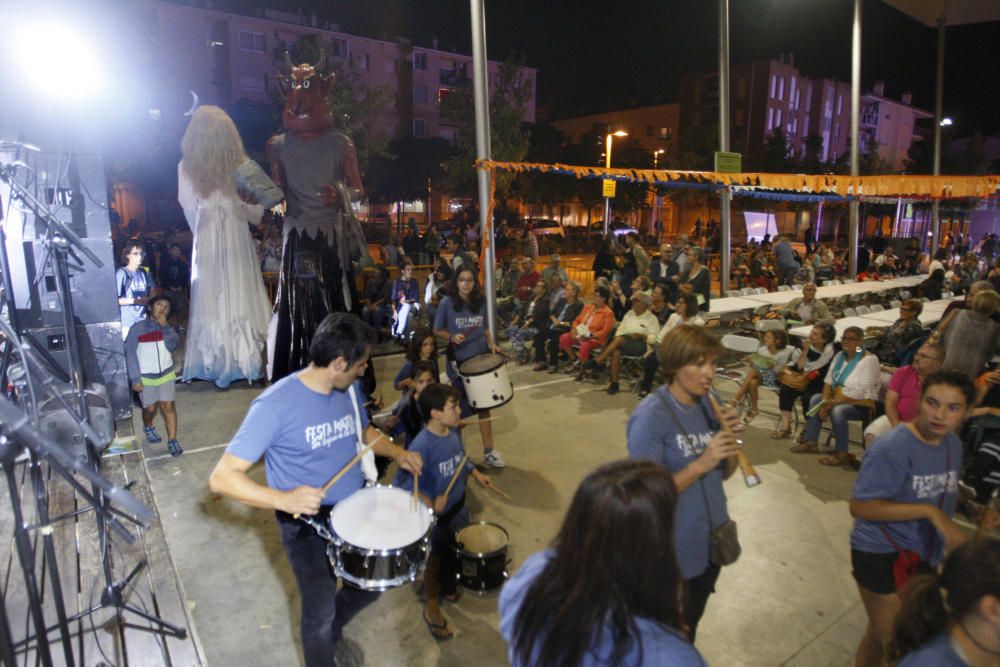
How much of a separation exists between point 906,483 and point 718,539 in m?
0.88

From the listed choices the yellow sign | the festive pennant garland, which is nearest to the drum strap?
the festive pennant garland

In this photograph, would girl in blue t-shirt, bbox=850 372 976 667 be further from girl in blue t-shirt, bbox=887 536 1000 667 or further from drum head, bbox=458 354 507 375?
drum head, bbox=458 354 507 375

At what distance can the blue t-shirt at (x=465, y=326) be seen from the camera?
5.80 m

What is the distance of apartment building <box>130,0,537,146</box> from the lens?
3912 cm

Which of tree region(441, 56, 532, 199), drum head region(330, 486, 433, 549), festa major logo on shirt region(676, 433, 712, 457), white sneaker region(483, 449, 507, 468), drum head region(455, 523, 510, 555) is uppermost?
tree region(441, 56, 532, 199)

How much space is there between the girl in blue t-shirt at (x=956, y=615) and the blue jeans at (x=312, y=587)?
2146 millimetres

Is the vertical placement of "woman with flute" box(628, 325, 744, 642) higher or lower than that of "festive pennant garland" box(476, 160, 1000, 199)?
lower

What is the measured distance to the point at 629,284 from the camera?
10906 mm

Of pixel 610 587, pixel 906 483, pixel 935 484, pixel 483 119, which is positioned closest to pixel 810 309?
pixel 483 119

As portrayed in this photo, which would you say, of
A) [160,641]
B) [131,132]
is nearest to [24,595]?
[160,641]

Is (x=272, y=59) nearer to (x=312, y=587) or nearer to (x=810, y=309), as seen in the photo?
(x=810, y=309)

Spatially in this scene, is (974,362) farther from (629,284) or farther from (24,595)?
(24,595)

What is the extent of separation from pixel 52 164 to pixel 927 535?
6568mm

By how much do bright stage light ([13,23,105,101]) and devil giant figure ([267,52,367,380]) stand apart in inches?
62.4
